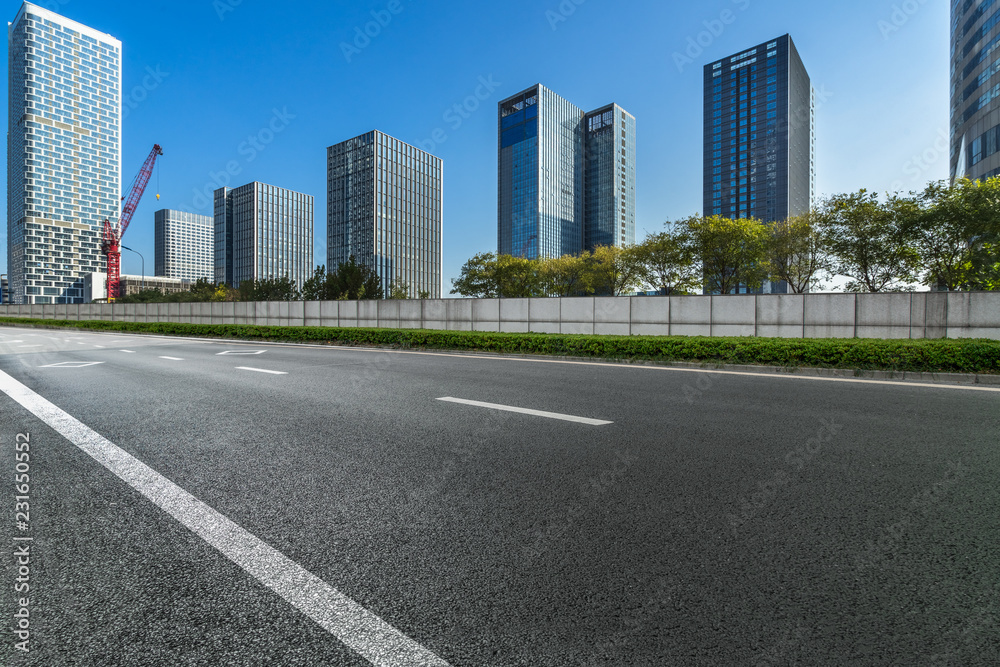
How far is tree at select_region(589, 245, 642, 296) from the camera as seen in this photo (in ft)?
145

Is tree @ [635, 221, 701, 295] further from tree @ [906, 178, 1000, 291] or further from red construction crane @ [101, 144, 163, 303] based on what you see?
red construction crane @ [101, 144, 163, 303]

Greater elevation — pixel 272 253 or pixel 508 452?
pixel 272 253

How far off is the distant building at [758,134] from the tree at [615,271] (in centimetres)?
10907

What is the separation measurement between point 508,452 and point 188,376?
24.6ft

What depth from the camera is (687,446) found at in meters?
4.18

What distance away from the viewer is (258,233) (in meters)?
155

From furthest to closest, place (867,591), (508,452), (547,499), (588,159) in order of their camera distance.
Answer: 1. (588,159)
2. (508,452)
3. (547,499)
4. (867,591)

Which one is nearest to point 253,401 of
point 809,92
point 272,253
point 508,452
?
point 508,452

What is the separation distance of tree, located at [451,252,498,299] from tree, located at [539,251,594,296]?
5.57 m

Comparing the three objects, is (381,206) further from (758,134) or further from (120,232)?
(758,134)

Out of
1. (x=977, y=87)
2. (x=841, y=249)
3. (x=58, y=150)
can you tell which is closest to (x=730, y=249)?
(x=841, y=249)

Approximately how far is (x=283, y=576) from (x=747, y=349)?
10306mm

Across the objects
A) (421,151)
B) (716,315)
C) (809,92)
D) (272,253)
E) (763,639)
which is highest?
(809,92)

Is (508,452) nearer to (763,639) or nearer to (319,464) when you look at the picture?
(319,464)
